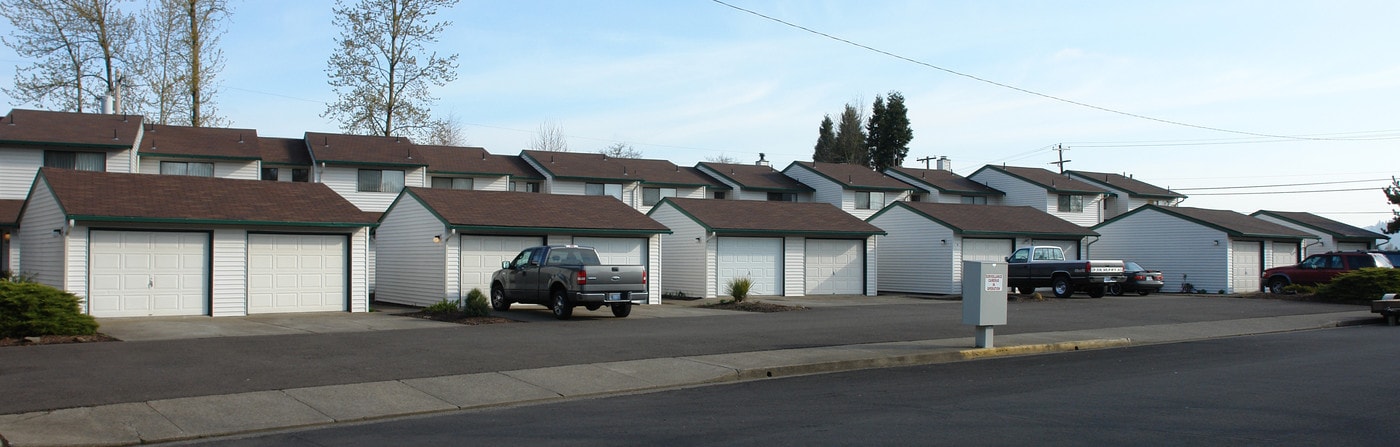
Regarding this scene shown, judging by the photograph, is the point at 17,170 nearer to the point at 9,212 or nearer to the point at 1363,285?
the point at 9,212

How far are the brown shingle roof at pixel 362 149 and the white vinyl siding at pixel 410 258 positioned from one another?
32.3 feet

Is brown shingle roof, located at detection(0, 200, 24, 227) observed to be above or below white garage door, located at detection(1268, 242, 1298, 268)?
above

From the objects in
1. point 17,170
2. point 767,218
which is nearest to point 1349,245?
point 767,218

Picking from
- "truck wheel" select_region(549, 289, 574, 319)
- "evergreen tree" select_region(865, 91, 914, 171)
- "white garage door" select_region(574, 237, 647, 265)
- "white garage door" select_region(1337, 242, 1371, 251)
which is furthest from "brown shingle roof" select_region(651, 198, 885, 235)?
"evergreen tree" select_region(865, 91, 914, 171)

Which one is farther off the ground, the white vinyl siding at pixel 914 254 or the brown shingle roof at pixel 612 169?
the brown shingle roof at pixel 612 169

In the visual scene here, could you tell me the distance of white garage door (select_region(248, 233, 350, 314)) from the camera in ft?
76.2

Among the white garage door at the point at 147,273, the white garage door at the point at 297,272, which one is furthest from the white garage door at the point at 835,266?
the white garage door at the point at 147,273

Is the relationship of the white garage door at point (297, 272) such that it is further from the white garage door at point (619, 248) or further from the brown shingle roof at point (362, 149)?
the brown shingle roof at point (362, 149)

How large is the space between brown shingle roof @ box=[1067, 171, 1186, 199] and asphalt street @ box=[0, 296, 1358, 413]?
3328 cm

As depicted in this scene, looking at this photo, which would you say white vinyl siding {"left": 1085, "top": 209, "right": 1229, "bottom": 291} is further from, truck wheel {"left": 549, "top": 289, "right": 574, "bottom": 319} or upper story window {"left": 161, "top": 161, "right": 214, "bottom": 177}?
upper story window {"left": 161, "top": 161, "right": 214, "bottom": 177}

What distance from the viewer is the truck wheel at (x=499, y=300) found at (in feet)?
80.3

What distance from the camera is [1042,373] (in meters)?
13.3

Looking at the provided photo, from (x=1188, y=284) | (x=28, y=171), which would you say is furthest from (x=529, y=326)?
(x=1188, y=284)

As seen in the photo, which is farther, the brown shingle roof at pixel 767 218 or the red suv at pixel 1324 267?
the red suv at pixel 1324 267
